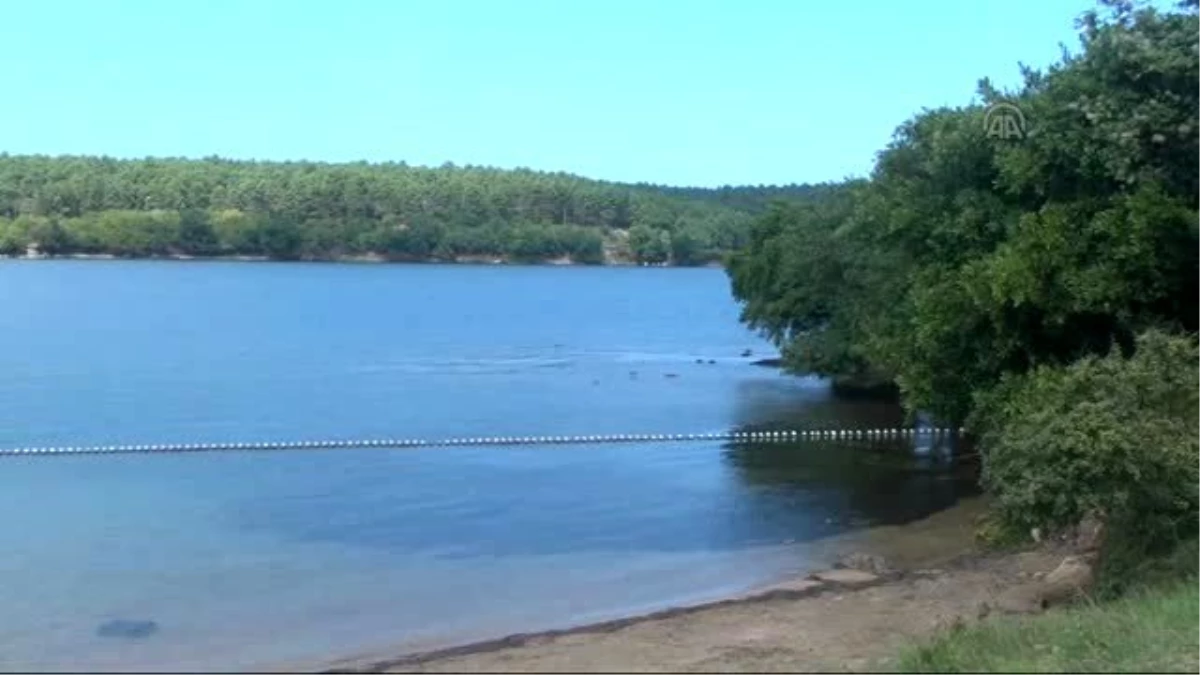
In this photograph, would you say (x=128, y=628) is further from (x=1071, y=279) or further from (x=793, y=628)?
(x=1071, y=279)

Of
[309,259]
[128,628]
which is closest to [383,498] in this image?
[128,628]

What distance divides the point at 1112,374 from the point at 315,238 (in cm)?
16662

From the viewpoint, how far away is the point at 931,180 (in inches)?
1147

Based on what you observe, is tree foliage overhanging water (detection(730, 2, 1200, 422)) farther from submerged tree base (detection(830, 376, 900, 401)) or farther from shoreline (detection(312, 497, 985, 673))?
submerged tree base (detection(830, 376, 900, 401))

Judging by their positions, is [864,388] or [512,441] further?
[864,388]

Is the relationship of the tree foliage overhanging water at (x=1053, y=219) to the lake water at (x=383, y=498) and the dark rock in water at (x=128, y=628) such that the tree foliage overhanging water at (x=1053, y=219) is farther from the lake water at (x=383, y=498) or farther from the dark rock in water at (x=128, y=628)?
the dark rock in water at (x=128, y=628)

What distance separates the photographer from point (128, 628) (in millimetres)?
18250

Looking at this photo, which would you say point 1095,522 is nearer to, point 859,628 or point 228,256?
point 859,628

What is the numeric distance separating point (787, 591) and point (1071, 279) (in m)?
6.93

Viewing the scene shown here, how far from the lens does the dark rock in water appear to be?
58.4ft

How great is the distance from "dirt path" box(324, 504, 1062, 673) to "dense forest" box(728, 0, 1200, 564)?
3.60 feet

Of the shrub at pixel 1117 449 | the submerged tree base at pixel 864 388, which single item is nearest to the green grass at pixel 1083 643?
the shrub at pixel 1117 449

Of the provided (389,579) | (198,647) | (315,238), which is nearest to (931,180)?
(389,579)

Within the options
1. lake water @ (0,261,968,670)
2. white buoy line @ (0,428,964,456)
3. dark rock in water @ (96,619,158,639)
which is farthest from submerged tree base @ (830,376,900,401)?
dark rock in water @ (96,619,158,639)
